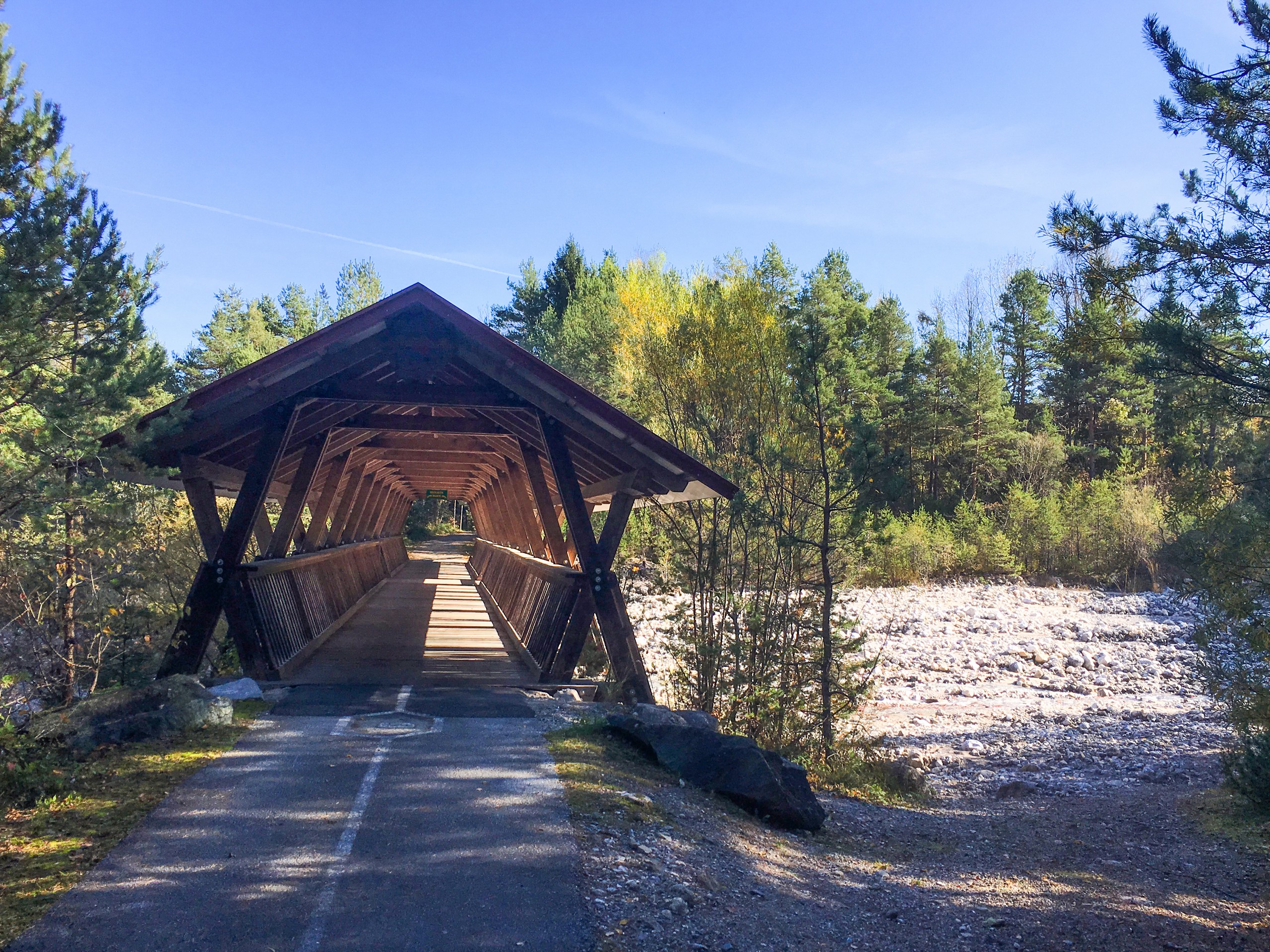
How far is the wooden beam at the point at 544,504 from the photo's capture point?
36.4 feet

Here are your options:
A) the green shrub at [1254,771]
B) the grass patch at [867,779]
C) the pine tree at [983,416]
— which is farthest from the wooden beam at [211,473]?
the pine tree at [983,416]

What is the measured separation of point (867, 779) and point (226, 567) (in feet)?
20.0

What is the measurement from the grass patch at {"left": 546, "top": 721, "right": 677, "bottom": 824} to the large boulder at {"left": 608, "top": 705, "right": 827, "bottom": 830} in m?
0.13

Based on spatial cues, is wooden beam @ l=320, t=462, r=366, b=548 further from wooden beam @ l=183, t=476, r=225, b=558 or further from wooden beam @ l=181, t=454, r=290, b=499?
wooden beam @ l=183, t=476, r=225, b=558

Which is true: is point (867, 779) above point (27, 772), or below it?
below

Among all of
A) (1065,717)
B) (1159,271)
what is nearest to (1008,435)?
(1065,717)

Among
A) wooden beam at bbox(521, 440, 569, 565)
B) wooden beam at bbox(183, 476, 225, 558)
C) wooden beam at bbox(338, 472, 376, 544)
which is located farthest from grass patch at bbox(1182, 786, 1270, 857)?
wooden beam at bbox(338, 472, 376, 544)

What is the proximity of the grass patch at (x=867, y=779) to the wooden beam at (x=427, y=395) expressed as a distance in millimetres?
4302

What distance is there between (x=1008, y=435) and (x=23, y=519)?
3717cm

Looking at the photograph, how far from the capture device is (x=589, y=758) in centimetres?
627

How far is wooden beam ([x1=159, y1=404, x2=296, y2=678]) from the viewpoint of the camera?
8031 mm

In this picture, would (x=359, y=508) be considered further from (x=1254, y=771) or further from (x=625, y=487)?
(x=1254, y=771)

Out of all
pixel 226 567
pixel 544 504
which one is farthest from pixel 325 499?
pixel 226 567

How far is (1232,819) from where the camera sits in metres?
7.66
